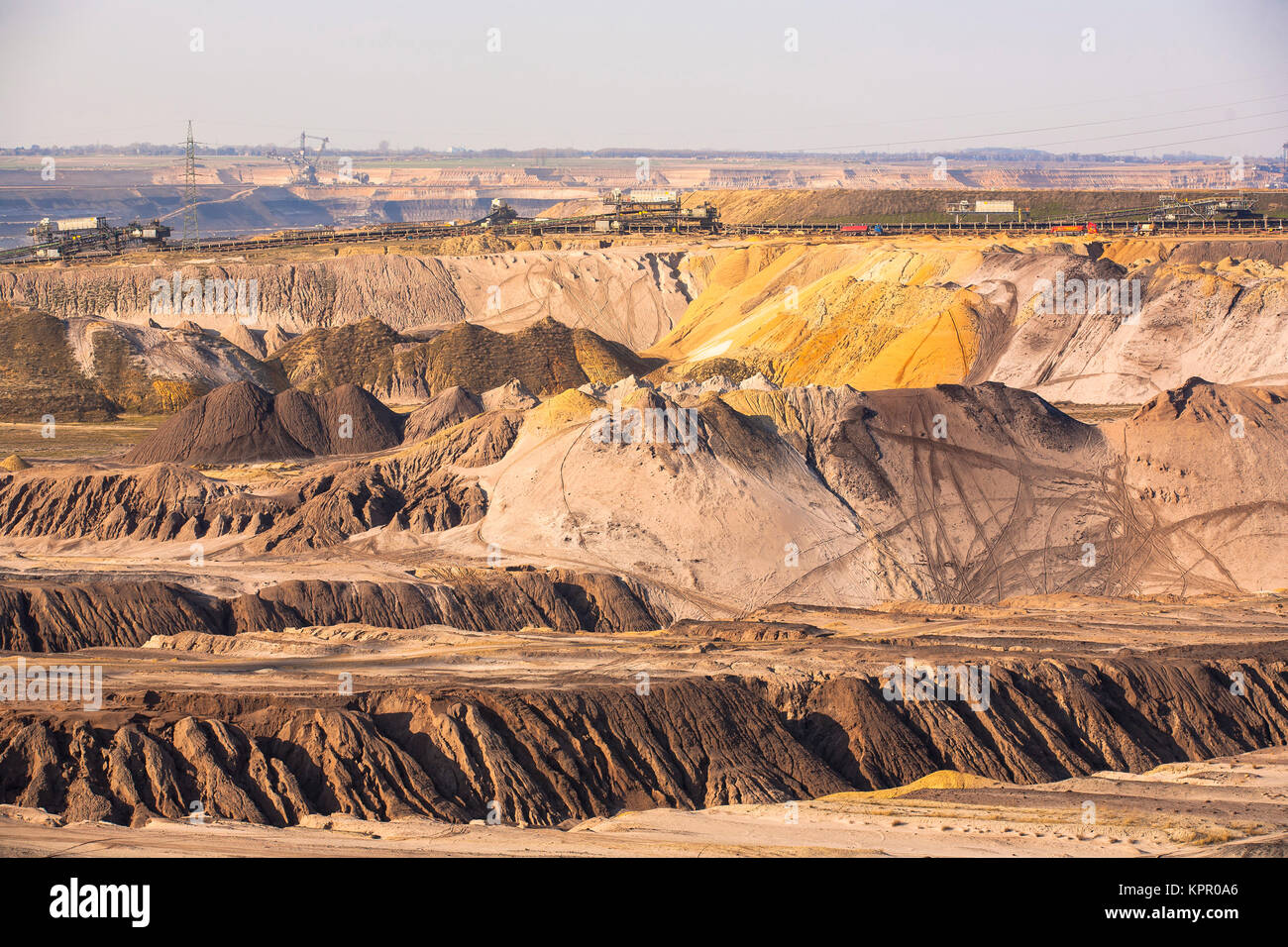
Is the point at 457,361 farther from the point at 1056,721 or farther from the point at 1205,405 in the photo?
the point at 1056,721

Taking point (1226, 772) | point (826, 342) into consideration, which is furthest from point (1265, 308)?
point (1226, 772)

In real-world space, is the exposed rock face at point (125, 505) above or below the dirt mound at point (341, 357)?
below

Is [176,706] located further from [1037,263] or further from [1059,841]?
[1037,263]

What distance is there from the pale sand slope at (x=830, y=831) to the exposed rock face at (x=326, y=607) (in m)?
12.8

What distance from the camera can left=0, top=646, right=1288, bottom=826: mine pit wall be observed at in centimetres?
2780

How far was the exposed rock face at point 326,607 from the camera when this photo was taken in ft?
126

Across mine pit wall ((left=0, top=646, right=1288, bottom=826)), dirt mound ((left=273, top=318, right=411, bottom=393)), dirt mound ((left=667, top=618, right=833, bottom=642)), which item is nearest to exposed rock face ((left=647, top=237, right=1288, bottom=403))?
dirt mound ((left=273, top=318, right=411, bottom=393))

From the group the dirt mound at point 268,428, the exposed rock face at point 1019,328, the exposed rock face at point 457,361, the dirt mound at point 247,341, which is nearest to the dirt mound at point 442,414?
the dirt mound at point 268,428

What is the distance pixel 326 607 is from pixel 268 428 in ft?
74.9

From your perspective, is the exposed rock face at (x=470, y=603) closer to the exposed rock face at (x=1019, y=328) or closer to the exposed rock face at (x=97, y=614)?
the exposed rock face at (x=97, y=614)

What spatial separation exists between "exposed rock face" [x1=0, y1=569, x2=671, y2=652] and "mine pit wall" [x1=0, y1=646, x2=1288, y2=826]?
7.94 meters

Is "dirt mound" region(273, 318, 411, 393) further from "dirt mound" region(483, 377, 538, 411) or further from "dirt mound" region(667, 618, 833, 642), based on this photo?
"dirt mound" region(667, 618, 833, 642)

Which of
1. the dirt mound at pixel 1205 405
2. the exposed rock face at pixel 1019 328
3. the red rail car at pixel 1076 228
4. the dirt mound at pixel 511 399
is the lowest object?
the dirt mound at pixel 511 399

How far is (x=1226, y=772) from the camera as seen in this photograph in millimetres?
31391
